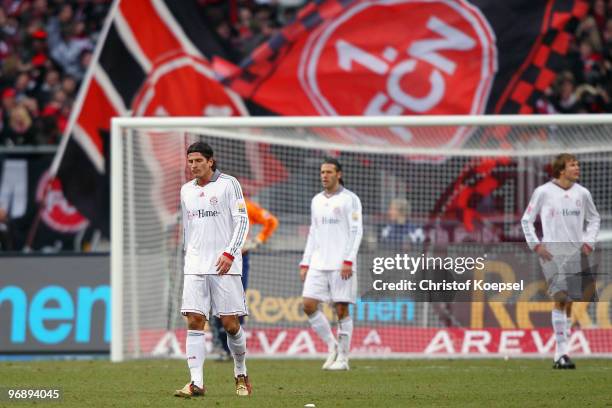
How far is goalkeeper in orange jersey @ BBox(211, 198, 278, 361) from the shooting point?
15.5 m

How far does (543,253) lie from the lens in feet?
43.8

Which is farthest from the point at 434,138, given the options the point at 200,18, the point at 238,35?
the point at 238,35

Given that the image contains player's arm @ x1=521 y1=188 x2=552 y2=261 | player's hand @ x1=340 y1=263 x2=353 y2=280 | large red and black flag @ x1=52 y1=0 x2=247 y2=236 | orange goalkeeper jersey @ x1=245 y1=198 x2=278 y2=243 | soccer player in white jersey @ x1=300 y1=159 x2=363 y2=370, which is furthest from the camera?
large red and black flag @ x1=52 y1=0 x2=247 y2=236

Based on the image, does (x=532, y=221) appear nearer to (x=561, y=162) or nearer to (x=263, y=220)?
(x=561, y=162)

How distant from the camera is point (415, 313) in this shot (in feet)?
54.8

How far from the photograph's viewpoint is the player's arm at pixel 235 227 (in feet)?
34.3

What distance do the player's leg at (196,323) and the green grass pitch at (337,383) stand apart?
22cm

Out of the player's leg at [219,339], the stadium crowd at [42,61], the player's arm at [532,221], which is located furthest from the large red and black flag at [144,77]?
the player's arm at [532,221]

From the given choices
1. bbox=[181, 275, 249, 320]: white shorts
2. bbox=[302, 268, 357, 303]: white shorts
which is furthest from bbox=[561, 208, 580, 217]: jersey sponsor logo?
bbox=[181, 275, 249, 320]: white shorts

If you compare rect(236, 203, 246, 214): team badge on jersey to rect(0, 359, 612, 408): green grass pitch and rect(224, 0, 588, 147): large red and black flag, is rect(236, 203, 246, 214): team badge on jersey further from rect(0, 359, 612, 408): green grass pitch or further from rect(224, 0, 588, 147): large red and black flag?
rect(224, 0, 588, 147): large red and black flag

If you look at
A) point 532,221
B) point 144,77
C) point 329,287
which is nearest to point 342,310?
point 329,287

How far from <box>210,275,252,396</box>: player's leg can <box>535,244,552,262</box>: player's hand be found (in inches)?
153

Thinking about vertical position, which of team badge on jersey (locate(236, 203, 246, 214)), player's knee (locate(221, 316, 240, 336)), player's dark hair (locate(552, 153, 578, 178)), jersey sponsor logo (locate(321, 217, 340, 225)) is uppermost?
player's dark hair (locate(552, 153, 578, 178))

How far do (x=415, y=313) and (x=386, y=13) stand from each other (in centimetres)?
537
